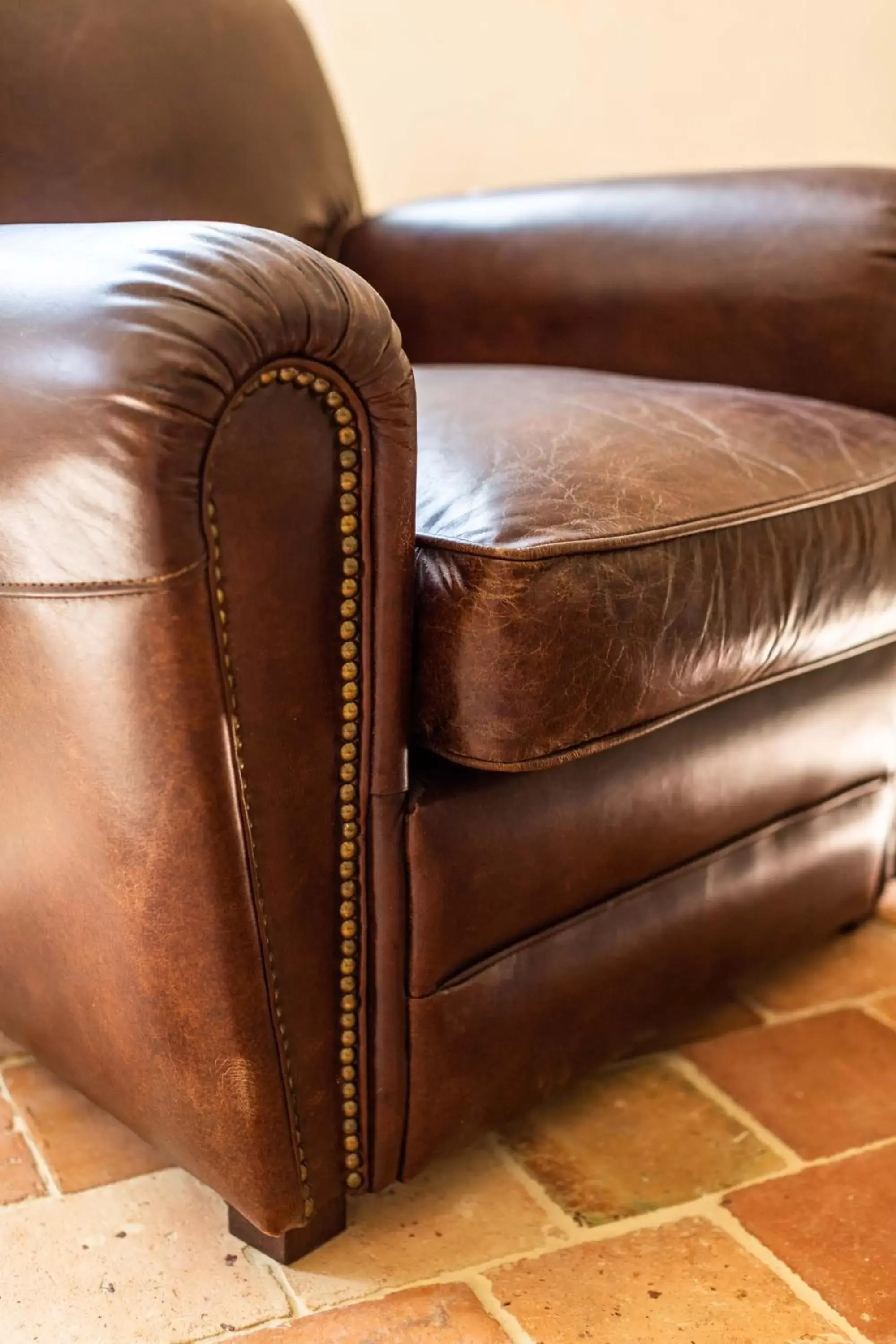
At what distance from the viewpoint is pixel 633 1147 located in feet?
3.30

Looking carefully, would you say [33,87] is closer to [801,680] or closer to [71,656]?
[71,656]

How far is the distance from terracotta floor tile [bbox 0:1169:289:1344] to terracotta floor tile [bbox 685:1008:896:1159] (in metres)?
0.43

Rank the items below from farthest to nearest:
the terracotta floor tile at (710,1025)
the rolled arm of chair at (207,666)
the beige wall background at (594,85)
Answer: the beige wall background at (594,85) → the terracotta floor tile at (710,1025) → the rolled arm of chair at (207,666)

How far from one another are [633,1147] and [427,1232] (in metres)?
0.19

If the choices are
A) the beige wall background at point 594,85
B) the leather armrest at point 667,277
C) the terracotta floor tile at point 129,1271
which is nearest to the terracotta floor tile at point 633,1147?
the terracotta floor tile at point 129,1271

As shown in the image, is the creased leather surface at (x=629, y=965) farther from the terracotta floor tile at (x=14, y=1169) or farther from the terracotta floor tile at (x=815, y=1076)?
the terracotta floor tile at (x=14, y=1169)

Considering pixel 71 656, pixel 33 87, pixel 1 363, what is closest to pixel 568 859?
pixel 71 656

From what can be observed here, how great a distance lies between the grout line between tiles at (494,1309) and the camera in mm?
812

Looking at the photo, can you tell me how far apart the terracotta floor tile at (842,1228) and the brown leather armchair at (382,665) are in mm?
163

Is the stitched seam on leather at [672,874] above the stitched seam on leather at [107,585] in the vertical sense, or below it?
below

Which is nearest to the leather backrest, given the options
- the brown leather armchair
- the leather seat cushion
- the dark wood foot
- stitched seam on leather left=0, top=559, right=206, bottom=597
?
the brown leather armchair

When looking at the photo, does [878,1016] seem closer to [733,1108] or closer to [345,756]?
[733,1108]

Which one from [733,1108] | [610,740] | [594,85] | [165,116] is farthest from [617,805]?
[594,85]

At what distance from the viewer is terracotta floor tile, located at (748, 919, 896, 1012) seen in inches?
48.7
